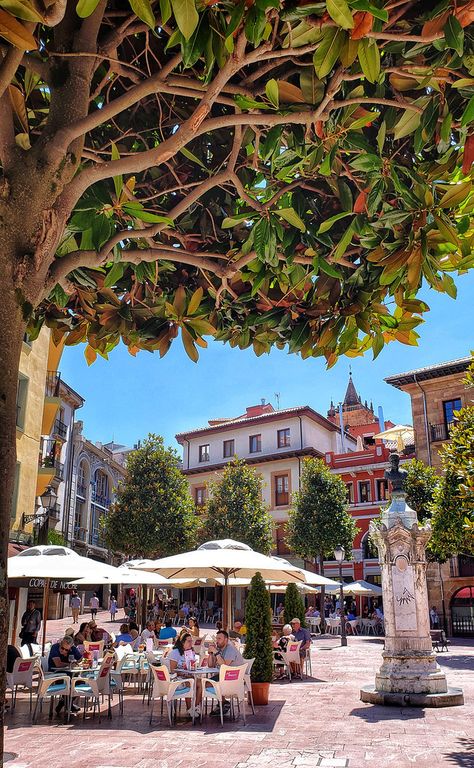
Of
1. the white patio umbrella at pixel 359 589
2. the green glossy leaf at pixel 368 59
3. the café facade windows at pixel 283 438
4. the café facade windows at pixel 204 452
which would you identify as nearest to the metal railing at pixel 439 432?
the white patio umbrella at pixel 359 589

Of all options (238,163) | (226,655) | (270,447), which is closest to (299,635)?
(226,655)

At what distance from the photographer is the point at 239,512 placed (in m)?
38.1

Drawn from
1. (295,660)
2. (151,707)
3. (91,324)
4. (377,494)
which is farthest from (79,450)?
(91,324)

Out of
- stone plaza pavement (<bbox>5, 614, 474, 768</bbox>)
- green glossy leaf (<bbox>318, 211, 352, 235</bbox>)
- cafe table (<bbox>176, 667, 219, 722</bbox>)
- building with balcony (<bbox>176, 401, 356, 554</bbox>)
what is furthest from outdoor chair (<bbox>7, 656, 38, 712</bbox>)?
building with balcony (<bbox>176, 401, 356, 554</bbox>)

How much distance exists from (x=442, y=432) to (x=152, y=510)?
14637mm

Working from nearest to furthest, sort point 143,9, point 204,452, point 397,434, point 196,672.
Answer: point 143,9
point 196,672
point 397,434
point 204,452

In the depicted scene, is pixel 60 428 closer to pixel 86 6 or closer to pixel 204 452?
pixel 204 452

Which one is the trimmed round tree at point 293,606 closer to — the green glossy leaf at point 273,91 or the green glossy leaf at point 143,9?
the green glossy leaf at point 273,91

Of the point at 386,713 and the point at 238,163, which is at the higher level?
the point at 238,163

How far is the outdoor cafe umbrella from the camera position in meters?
12.5

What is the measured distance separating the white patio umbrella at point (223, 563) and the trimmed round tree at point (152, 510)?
17.8 m

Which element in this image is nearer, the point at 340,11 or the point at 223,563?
the point at 340,11

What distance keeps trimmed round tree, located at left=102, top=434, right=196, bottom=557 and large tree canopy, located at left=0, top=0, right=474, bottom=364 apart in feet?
95.7

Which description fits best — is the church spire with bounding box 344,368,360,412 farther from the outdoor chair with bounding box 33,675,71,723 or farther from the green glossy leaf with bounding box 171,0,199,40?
the green glossy leaf with bounding box 171,0,199,40
